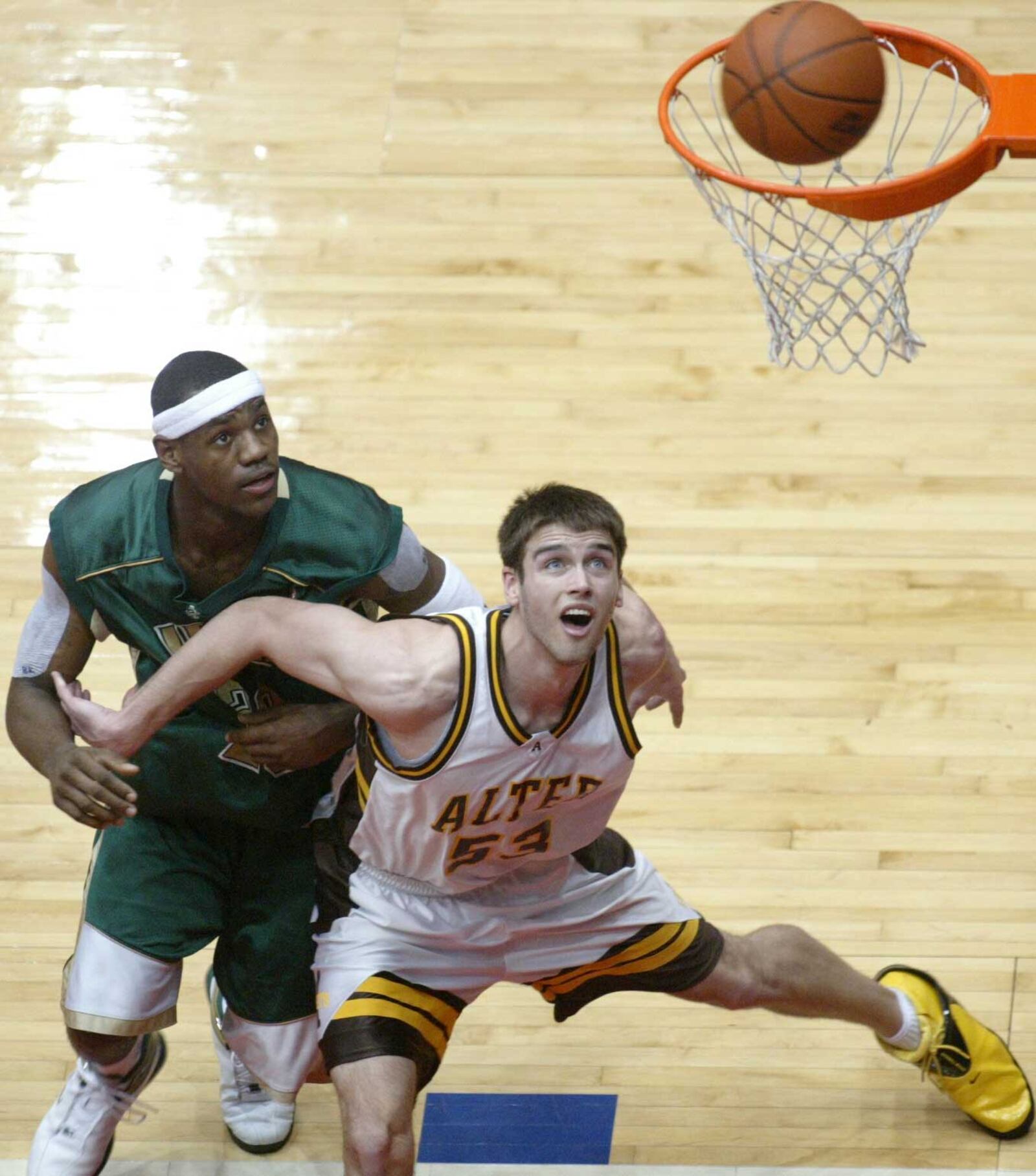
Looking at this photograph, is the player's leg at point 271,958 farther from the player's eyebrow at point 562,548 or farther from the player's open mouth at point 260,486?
the player's eyebrow at point 562,548

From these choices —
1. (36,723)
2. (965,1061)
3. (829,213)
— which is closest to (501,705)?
(36,723)

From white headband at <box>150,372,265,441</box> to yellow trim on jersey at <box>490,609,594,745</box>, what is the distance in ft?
2.35

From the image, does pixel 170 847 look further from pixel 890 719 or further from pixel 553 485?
pixel 890 719

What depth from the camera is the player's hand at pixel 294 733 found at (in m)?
4.02

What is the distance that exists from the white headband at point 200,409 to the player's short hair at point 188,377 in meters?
0.01

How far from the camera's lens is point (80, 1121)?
436cm

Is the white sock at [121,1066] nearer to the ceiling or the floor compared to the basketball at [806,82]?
nearer to the floor

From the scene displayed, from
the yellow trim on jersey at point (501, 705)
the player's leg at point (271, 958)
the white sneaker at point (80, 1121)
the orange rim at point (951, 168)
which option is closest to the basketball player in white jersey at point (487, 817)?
the yellow trim on jersey at point (501, 705)

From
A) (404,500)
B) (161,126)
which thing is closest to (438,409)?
(404,500)

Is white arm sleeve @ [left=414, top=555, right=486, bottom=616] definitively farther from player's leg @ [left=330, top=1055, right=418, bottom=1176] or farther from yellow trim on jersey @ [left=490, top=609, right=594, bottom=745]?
player's leg @ [left=330, top=1055, right=418, bottom=1176]

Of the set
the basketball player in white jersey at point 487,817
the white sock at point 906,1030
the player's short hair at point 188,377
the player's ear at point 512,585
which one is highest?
the player's short hair at point 188,377

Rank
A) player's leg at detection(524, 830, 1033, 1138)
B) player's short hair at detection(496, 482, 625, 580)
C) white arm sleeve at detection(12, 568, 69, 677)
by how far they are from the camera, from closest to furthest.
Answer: player's short hair at detection(496, 482, 625, 580), white arm sleeve at detection(12, 568, 69, 677), player's leg at detection(524, 830, 1033, 1138)

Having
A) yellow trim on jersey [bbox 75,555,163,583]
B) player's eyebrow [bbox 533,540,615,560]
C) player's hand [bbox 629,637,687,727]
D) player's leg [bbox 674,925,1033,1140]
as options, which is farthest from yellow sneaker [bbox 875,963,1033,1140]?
yellow trim on jersey [bbox 75,555,163,583]

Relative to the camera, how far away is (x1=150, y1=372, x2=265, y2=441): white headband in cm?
389
